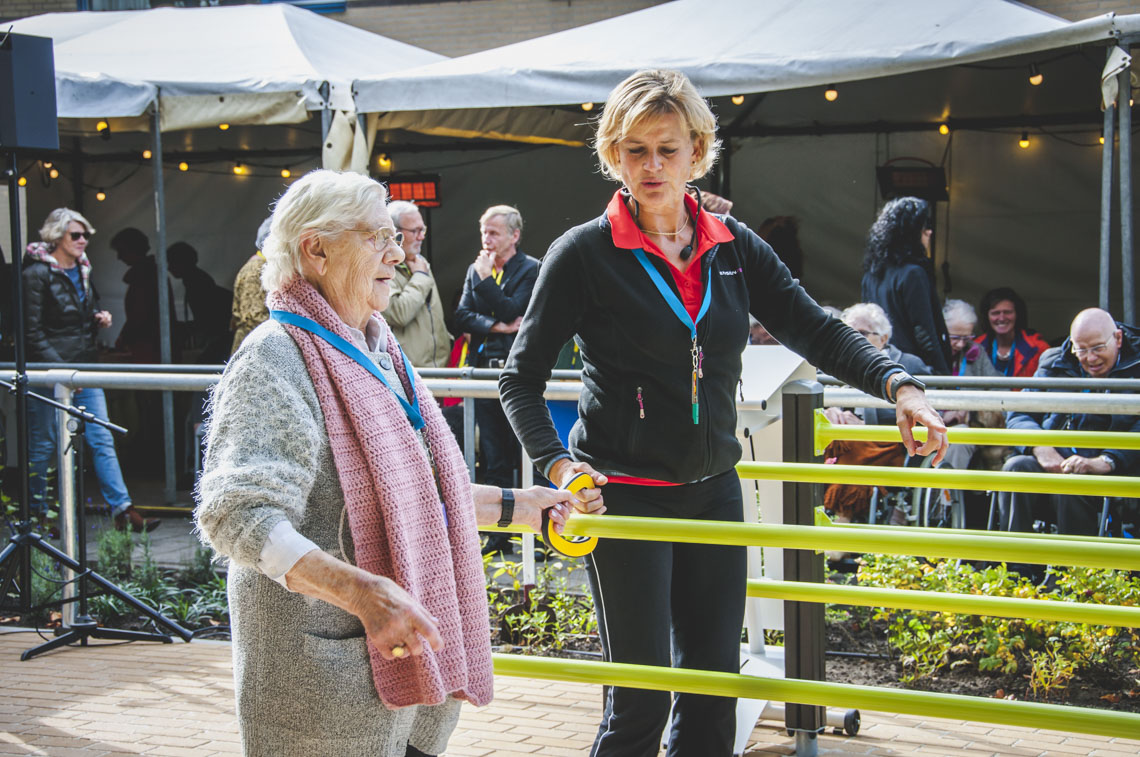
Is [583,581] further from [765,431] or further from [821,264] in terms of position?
[821,264]

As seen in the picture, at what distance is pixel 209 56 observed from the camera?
9078 mm

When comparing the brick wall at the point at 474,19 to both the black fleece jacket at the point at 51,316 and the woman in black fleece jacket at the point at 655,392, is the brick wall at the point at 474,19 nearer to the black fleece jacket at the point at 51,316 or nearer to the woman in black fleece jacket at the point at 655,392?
the black fleece jacket at the point at 51,316

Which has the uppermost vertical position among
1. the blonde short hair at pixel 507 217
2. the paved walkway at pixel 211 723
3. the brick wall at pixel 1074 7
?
the brick wall at pixel 1074 7

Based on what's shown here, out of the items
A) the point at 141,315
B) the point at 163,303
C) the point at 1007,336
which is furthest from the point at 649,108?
the point at 141,315

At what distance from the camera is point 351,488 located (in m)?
2.16

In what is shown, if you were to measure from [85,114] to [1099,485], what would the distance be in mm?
7151

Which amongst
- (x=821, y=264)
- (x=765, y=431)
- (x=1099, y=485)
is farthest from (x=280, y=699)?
(x=821, y=264)

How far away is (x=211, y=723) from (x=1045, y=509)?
4.05m

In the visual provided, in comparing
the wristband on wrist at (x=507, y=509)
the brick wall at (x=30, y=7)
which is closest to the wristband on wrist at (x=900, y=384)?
the wristband on wrist at (x=507, y=509)

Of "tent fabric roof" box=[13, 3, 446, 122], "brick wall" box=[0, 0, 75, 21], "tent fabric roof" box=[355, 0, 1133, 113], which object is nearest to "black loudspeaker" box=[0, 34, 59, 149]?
"tent fabric roof" box=[13, 3, 446, 122]

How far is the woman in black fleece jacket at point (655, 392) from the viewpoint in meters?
2.75

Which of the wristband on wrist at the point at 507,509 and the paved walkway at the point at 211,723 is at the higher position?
the wristband on wrist at the point at 507,509

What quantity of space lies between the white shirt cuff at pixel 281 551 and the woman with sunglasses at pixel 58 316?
238 inches

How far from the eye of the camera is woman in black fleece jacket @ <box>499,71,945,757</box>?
2.75 m
